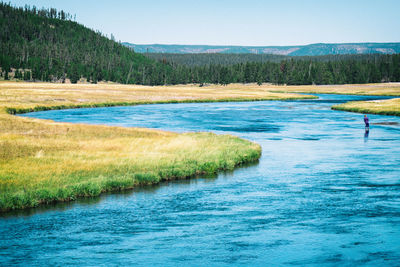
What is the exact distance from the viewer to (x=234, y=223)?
58.5 feet

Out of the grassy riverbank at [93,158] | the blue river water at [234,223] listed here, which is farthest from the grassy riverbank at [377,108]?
the blue river water at [234,223]

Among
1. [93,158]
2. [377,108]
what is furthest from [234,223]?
[377,108]

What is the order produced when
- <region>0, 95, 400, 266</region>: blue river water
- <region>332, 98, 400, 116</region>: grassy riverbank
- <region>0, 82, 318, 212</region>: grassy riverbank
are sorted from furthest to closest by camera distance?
1. <region>332, 98, 400, 116</region>: grassy riverbank
2. <region>0, 82, 318, 212</region>: grassy riverbank
3. <region>0, 95, 400, 266</region>: blue river water

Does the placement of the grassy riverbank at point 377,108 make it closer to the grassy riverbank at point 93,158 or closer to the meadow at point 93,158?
the grassy riverbank at point 93,158

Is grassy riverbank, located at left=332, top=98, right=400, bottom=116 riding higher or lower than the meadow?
higher

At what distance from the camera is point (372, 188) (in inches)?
909

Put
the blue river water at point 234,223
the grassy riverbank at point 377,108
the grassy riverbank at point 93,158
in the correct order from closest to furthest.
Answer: the blue river water at point 234,223, the grassy riverbank at point 93,158, the grassy riverbank at point 377,108

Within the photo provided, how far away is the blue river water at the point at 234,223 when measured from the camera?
14.7 meters

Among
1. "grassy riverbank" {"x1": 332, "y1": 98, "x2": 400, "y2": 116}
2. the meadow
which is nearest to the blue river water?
the meadow

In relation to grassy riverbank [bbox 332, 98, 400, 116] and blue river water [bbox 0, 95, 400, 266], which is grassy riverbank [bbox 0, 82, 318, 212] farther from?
grassy riverbank [bbox 332, 98, 400, 116]

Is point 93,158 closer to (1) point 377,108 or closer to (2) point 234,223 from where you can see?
(2) point 234,223

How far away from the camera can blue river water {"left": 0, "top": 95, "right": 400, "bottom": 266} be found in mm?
14711

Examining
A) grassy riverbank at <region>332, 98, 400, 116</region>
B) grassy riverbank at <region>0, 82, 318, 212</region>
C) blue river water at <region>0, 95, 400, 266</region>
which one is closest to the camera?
blue river water at <region>0, 95, 400, 266</region>

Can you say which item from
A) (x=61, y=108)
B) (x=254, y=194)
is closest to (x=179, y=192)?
(x=254, y=194)
